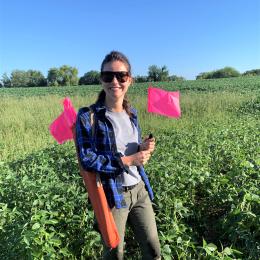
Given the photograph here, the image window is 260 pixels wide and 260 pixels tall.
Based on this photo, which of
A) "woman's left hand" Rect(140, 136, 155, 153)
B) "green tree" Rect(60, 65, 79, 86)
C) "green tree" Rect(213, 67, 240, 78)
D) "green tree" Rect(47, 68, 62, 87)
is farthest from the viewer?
"green tree" Rect(47, 68, 62, 87)

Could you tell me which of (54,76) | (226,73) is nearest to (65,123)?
(226,73)

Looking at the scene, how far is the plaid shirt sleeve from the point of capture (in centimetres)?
195

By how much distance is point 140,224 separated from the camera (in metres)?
2.22

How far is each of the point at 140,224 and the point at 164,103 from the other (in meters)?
0.92

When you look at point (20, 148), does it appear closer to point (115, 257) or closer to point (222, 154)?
point (222, 154)

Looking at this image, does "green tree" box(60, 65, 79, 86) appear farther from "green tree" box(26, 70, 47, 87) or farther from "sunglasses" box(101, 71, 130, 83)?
"sunglasses" box(101, 71, 130, 83)

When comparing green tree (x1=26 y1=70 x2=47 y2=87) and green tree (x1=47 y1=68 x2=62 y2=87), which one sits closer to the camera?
green tree (x1=26 y1=70 x2=47 y2=87)

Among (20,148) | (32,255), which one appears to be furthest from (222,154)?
(20,148)

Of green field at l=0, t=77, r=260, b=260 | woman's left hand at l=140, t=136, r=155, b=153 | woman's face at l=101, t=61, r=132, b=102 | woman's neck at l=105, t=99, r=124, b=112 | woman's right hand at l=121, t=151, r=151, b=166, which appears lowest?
green field at l=0, t=77, r=260, b=260

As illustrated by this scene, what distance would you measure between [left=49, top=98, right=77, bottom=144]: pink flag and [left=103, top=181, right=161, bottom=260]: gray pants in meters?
0.66

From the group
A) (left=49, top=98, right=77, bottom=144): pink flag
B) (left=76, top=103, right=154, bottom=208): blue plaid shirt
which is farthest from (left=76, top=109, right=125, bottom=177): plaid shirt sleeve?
(left=49, top=98, right=77, bottom=144): pink flag

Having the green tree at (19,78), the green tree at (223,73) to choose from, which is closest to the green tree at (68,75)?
the green tree at (19,78)

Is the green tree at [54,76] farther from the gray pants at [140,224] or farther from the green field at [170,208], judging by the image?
the gray pants at [140,224]

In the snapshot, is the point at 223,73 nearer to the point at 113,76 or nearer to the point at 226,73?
the point at 226,73
